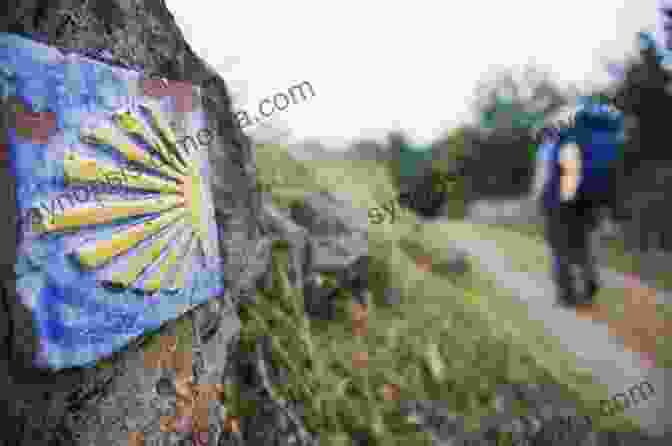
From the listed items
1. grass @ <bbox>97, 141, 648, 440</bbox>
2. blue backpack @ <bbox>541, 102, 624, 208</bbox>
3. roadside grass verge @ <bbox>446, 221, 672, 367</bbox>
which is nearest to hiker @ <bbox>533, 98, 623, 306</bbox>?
blue backpack @ <bbox>541, 102, 624, 208</bbox>

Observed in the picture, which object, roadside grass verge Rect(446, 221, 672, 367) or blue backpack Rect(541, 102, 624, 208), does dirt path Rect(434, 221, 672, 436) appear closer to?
roadside grass verge Rect(446, 221, 672, 367)

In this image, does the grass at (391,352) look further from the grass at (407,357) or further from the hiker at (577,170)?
the hiker at (577,170)

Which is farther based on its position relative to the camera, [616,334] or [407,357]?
[616,334]

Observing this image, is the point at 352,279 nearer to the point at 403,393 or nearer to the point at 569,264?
the point at 403,393

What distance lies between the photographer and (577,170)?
12.7 ft

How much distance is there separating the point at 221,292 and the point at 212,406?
1.04 ft

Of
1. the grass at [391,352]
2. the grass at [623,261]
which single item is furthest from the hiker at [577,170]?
the grass at [623,261]

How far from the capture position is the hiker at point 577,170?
3816mm

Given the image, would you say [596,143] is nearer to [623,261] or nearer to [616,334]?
[616,334]

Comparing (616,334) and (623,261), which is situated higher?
(616,334)

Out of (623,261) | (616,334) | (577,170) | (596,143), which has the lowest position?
(623,261)

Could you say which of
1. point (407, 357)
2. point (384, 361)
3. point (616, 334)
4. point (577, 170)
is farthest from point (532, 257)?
point (384, 361)

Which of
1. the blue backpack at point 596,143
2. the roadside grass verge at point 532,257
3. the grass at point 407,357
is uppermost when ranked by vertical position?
the blue backpack at point 596,143

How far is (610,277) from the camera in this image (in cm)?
732
